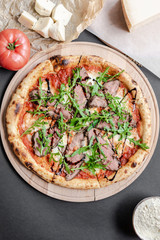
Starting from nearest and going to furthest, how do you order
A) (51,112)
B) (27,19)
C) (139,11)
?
1. (51,112)
2. (27,19)
3. (139,11)

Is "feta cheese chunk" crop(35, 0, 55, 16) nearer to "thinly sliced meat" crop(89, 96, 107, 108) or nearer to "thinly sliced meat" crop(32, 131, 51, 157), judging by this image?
"thinly sliced meat" crop(89, 96, 107, 108)

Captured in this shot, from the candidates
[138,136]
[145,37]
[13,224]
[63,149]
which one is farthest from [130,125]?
[13,224]

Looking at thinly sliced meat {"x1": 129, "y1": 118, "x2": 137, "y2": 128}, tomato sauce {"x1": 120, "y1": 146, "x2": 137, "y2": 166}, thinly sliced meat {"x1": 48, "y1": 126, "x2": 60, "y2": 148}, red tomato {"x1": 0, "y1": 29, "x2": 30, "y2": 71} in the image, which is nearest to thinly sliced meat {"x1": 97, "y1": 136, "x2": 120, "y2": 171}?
tomato sauce {"x1": 120, "y1": 146, "x2": 137, "y2": 166}

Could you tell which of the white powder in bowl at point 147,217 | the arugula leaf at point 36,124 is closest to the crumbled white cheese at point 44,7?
the arugula leaf at point 36,124

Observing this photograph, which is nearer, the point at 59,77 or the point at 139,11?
the point at 59,77

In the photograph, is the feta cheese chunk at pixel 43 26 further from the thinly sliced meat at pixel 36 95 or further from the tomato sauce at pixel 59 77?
the thinly sliced meat at pixel 36 95

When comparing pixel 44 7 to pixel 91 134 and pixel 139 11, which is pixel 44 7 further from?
pixel 91 134

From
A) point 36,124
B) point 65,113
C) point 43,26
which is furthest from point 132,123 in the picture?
point 43,26
